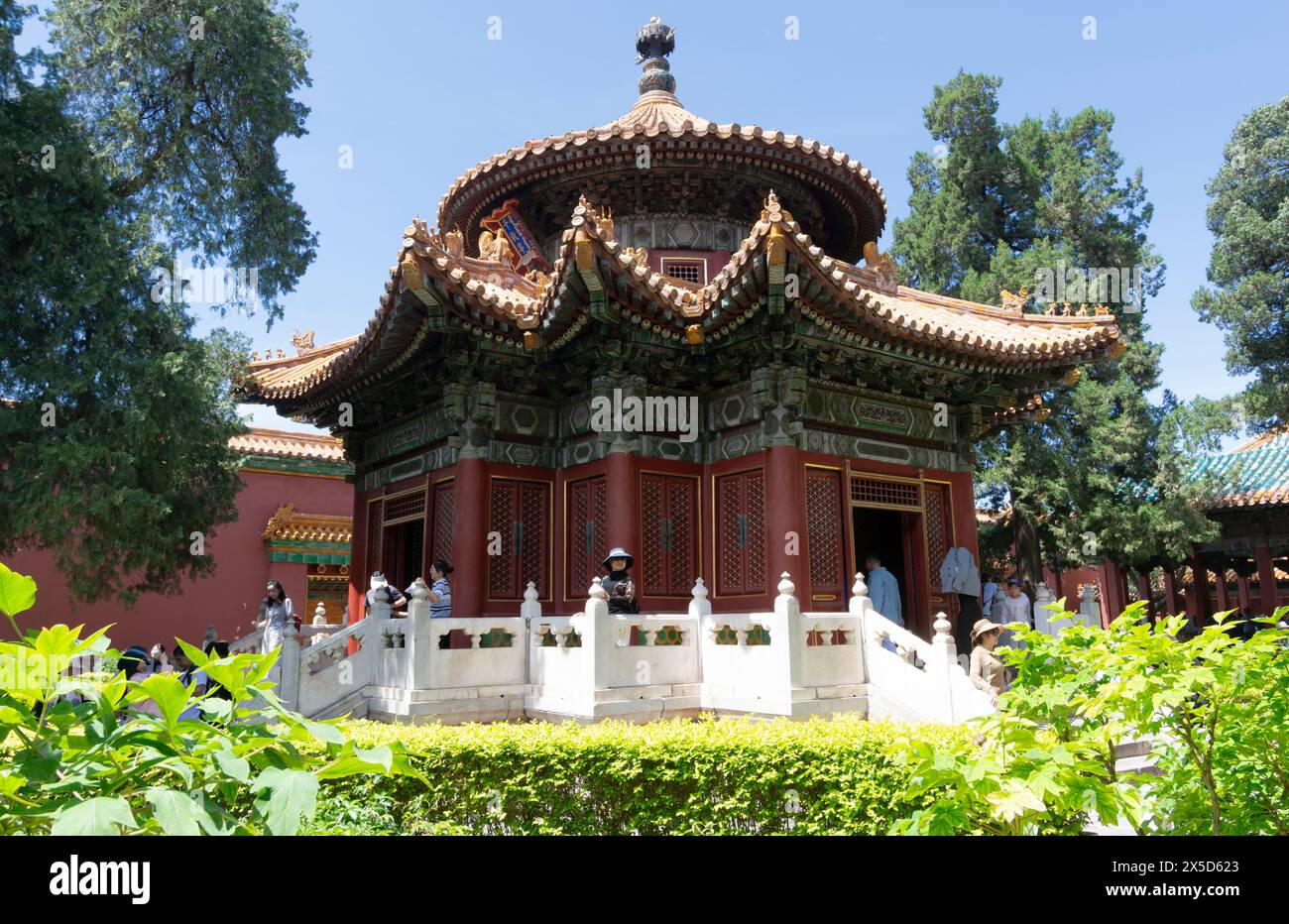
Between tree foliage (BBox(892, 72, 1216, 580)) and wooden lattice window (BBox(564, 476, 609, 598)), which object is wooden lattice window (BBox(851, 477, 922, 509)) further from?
tree foliage (BBox(892, 72, 1216, 580))

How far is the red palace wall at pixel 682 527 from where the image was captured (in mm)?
10297

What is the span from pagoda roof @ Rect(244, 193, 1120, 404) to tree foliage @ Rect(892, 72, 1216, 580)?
24.7 feet

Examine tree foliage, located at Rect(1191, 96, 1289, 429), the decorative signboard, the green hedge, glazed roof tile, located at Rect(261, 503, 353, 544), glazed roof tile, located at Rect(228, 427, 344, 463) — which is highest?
tree foliage, located at Rect(1191, 96, 1289, 429)

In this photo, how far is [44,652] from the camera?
1820mm

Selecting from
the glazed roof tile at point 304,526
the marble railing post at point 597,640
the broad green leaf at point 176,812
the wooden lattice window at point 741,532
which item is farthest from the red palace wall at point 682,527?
the glazed roof tile at point 304,526

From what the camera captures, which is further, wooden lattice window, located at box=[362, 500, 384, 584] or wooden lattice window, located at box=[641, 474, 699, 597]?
wooden lattice window, located at box=[362, 500, 384, 584]

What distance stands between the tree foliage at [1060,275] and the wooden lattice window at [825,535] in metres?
9.30

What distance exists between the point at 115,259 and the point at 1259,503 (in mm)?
23493

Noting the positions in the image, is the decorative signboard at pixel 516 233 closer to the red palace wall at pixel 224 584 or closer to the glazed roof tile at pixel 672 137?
the glazed roof tile at pixel 672 137

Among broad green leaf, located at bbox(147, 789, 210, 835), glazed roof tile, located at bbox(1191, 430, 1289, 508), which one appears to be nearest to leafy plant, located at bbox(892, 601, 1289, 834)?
broad green leaf, located at bbox(147, 789, 210, 835)

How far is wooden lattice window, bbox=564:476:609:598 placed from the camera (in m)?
11.0

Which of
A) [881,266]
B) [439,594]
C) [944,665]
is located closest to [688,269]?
[881,266]

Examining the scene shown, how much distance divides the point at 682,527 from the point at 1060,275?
12.9 m
